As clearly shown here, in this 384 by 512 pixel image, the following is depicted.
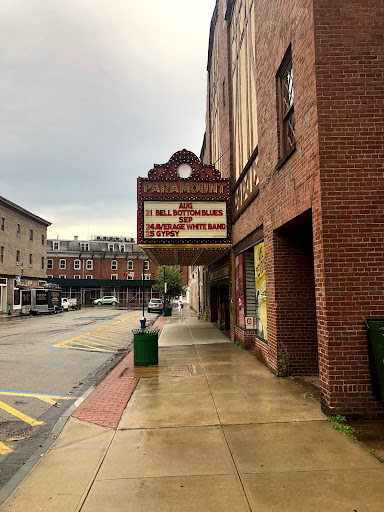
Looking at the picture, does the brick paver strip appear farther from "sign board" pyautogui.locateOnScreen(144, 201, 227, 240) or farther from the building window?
"sign board" pyautogui.locateOnScreen(144, 201, 227, 240)

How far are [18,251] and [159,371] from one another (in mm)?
41998

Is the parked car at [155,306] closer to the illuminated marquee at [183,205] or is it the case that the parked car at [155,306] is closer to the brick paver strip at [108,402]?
the illuminated marquee at [183,205]

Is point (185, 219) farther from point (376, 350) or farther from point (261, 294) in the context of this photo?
point (376, 350)

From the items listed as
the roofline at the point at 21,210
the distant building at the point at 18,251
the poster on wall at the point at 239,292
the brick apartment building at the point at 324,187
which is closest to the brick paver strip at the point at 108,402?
the brick apartment building at the point at 324,187

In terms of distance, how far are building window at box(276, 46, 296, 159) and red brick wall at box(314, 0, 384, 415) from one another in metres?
1.69

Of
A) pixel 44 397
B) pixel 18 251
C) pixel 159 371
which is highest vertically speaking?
pixel 18 251

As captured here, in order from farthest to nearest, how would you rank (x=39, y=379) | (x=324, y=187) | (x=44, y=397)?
(x=39, y=379) → (x=44, y=397) → (x=324, y=187)

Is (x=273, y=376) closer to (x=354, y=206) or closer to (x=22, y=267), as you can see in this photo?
(x=354, y=206)

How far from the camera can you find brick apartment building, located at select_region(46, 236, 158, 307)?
66.1 metres

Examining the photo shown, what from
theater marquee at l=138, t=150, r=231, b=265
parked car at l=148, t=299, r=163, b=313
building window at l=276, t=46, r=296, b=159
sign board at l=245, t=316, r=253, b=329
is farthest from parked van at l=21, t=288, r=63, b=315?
building window at l=276, t=46, r=296, b=159

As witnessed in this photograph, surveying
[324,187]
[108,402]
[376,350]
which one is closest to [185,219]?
[108,402]

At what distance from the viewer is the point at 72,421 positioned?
20.1 feet

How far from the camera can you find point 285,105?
8359 mm

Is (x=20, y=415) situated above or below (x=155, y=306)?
below
